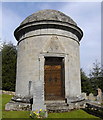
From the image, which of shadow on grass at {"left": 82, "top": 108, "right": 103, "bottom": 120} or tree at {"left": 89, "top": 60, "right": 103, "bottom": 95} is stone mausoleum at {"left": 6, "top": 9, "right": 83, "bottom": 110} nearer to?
shadow on grass at {"left": 82, "top": 108, "right": 103, "bottom": 120}

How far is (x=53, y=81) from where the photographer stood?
10.4 meters

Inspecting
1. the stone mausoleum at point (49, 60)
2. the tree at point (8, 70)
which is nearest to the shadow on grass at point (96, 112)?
the stone mausoleum at point (49, 60)

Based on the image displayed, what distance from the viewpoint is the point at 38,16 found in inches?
431

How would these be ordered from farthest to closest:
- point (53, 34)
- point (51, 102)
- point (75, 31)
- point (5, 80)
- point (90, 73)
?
point (90, 73), point (5, 80), point (75, 31), point (53, 34), point (51, 102)

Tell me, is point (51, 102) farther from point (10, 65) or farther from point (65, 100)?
point (10, 65)

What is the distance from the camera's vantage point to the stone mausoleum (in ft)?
32.8

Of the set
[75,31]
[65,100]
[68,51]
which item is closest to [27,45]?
[68,51]

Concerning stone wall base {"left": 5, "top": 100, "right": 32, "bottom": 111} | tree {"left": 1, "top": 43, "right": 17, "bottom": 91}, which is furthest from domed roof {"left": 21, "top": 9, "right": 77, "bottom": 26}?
tree {"left": 1, "top": 43, "right": 17, "bottom": 91}

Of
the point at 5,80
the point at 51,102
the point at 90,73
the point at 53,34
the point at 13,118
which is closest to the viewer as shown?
the point at 13,118

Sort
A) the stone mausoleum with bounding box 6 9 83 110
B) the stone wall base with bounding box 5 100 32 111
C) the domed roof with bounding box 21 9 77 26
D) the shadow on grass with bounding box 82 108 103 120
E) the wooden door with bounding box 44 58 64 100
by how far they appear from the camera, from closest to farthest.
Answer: the shadow on grass with bounding box 82 108 103 120 < the stone wall base with bounding box 5 100 32 111 < the stone mausoleum with bounding box 6 9 83 110 < the wooden door with bounding box 44 58 64 100 < the domed roof with bounding box 21 9 77 26

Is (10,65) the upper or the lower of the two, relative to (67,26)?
lower

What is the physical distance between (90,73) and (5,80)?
2283cm

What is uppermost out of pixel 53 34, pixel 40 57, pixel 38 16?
pixel 38 16

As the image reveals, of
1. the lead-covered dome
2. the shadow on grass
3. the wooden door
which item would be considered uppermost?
the lead-covered dome
